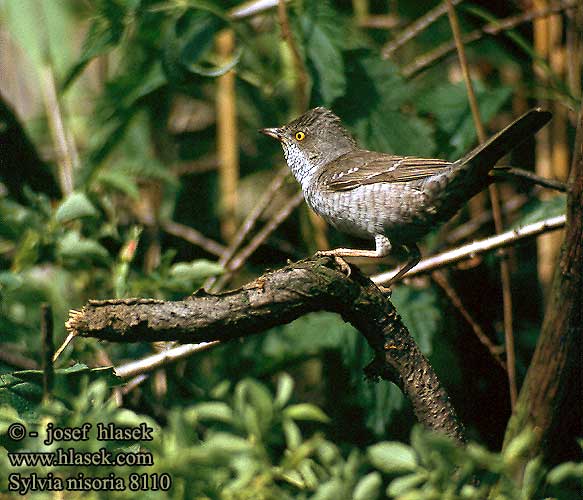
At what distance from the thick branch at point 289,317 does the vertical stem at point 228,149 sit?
2296mm

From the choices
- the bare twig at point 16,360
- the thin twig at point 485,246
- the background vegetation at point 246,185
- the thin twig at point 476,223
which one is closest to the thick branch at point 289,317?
the background vegetation at point 246,185

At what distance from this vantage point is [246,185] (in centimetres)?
543

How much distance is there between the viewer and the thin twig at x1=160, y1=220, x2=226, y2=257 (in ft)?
14.9

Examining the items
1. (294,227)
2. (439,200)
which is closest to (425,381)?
(439,200)

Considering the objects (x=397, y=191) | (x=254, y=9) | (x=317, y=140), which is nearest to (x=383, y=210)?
(x=397, y=191)

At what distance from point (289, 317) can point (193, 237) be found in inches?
98.6

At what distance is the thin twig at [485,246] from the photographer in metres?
3.00

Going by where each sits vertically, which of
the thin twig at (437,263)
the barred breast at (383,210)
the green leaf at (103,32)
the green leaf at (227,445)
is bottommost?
the thin twig at (437,263)

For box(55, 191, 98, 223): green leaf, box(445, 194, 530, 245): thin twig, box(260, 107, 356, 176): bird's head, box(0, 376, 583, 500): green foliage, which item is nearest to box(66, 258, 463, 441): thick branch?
box(0, 376, 583, 500): green foliage

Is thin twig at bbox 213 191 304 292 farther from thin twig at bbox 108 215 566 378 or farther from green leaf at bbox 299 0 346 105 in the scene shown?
thin twig at bbox 108 215 566 378

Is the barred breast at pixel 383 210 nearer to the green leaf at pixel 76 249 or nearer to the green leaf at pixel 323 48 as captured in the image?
the green leaf at pixel 323 48

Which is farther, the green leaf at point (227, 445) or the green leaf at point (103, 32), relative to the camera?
the green leaf at point (103, 32)

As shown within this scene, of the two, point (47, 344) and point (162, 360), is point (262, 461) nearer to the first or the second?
point (47, 344)

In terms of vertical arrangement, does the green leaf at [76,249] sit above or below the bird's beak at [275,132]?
below
